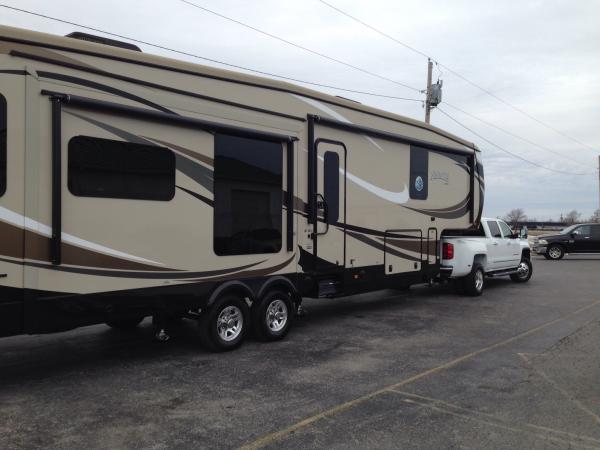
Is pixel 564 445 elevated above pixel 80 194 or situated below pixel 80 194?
below

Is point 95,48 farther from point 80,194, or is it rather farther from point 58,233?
point 58,233

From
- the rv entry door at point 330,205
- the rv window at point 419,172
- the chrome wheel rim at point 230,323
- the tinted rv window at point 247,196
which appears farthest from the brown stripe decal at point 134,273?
the rv window at point 419,172

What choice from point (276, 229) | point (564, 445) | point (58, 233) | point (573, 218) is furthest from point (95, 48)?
point (573, 218)

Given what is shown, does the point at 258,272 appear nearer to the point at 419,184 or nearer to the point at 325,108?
the point at 325,108

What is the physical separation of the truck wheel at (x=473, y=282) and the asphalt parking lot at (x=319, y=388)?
302cm

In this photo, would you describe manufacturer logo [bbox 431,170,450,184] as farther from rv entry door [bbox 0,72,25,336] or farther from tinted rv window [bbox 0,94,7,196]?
tinted rv window [bbox 0,94,7,196]

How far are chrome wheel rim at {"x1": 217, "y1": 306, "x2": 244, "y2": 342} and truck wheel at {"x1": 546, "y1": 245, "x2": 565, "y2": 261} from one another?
71.6 ft

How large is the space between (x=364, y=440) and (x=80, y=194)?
143 inches

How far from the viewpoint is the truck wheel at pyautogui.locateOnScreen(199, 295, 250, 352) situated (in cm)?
670

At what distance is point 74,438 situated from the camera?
4223 mm

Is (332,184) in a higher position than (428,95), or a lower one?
lower

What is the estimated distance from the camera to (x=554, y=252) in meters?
25.0

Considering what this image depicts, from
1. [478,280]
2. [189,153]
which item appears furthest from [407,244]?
[189,153]

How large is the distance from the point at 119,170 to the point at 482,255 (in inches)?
368
